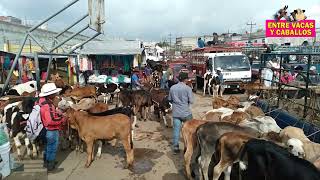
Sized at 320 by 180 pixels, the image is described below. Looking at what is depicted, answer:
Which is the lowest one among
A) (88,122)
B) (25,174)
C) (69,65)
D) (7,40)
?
(25,174)

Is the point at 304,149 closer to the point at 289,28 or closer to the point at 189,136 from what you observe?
the point at 189,136

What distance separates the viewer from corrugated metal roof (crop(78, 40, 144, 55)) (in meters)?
19.2

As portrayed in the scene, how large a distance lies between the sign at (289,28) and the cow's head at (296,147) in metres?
19.9

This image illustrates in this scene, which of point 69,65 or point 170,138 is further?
point 69,65

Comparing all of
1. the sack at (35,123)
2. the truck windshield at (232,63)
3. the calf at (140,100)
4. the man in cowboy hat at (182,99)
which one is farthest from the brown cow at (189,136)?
the truck windshield at (232,63)

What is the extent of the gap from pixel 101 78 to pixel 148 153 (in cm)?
956

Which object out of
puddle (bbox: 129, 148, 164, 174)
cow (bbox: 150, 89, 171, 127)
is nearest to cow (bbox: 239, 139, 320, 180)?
puddle (bbox: 129, 148, 164, 174)

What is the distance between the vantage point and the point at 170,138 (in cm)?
967

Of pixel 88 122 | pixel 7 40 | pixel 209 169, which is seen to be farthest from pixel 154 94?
pixel 7 40

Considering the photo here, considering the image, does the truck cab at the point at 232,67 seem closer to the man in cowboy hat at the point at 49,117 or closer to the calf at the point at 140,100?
the calf at the point at 140,100

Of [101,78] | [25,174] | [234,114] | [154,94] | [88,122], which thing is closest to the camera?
[25,174]

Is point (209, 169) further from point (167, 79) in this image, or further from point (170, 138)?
point (167, 79)

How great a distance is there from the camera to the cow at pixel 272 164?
404cm

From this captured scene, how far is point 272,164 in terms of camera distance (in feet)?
14.8
